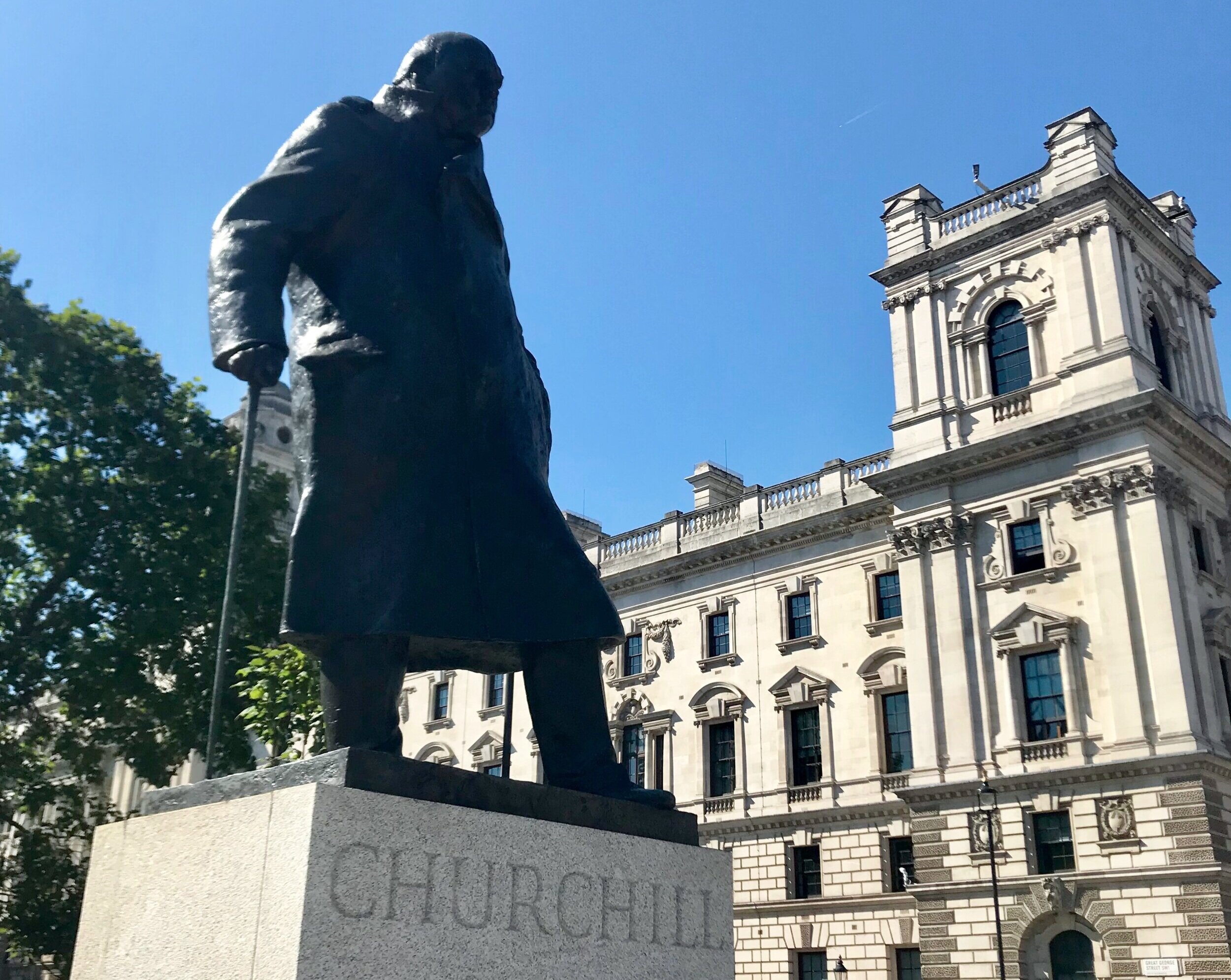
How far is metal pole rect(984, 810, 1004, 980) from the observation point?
2242 centimetres

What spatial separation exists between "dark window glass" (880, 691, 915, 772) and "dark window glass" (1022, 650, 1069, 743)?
3198 mm

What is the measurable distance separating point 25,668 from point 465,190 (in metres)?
19.1

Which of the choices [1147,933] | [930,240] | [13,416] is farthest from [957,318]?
[13,416]

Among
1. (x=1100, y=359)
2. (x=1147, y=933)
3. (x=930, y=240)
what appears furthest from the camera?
(x=930, y=240)

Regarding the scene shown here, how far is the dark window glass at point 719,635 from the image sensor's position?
33469mm

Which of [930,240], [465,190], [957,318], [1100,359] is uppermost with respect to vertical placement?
[930,240]

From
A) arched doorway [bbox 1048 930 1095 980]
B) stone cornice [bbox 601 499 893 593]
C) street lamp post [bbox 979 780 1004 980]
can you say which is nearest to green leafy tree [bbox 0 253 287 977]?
stone cornice [bbox 601 499 893 593]

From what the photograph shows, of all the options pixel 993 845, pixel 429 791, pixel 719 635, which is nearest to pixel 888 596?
pixel 719 635

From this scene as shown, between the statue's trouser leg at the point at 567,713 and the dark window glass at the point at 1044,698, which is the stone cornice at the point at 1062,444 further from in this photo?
the statue's trouser leg at the point at 567,713

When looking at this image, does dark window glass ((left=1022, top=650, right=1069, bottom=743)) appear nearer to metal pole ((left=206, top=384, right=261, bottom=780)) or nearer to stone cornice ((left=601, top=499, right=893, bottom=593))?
stone cornice ((left=601, top=499, right=893, bottom=593))

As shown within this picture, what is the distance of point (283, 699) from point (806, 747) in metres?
17.2

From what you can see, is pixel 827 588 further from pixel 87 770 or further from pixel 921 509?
pixel 87 770

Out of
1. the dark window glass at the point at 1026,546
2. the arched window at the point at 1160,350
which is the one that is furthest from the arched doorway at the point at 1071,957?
the arched window at the point at 1160,350

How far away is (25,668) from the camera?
791 inches
